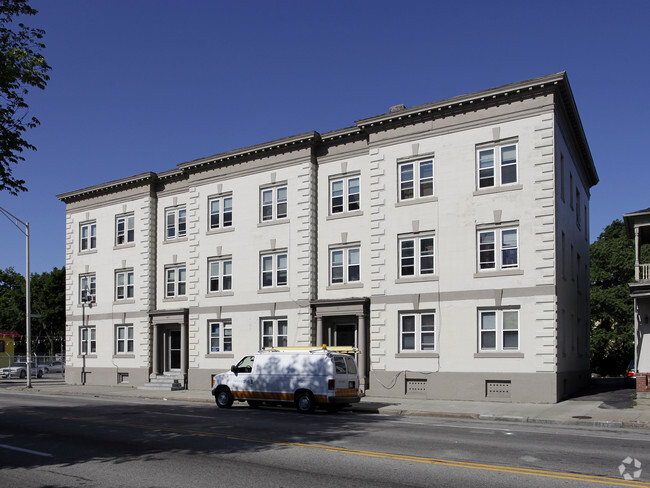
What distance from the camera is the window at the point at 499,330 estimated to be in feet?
80.6

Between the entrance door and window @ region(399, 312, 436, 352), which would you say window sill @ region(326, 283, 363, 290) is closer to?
window @ region(399, 312, 436, 352)

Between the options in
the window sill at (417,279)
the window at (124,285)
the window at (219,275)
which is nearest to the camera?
the window sill at (417,279)

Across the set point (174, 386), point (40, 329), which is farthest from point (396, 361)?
point (40, 329)

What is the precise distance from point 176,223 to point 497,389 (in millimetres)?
20186

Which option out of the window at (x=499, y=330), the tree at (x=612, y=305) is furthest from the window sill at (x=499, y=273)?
the tree at (x=612, y=305)

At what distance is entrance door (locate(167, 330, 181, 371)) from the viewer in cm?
3647

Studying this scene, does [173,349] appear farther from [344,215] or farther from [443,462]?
[443,462]

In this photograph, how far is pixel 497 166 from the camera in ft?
83.5

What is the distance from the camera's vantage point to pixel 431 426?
1703 cm

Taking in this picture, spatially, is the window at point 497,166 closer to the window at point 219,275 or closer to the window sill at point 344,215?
the window sill at point 344,215

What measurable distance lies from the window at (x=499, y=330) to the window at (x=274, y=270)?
9992 mm

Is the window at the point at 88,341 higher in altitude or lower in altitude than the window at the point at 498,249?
lower

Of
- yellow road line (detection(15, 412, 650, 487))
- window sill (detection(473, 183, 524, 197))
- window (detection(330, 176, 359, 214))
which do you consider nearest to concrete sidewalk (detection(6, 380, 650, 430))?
window sill (detection(473, 183, 524, 197))

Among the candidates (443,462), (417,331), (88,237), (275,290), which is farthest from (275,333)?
(443,462)
